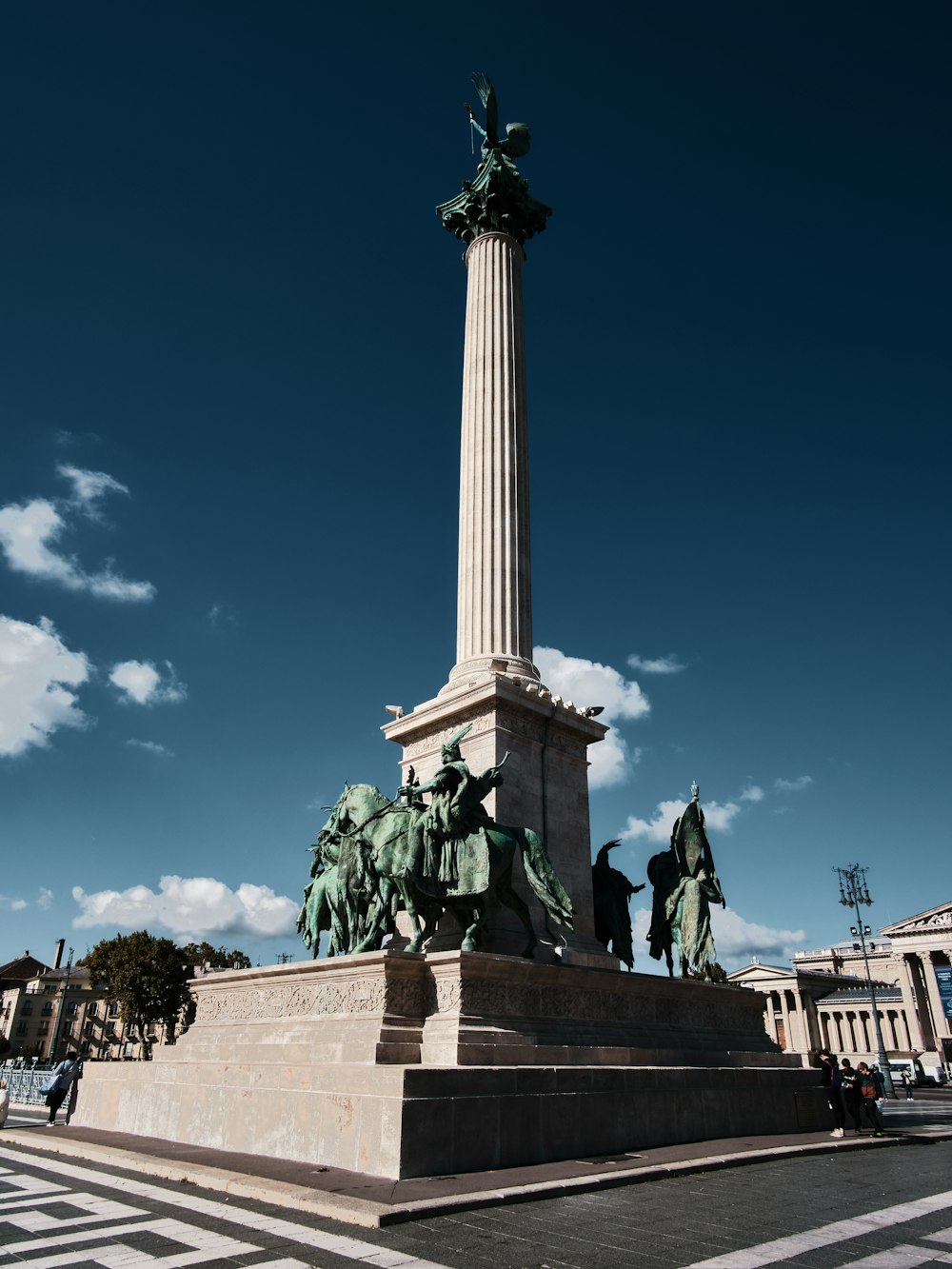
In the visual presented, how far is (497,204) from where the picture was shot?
87.3ft

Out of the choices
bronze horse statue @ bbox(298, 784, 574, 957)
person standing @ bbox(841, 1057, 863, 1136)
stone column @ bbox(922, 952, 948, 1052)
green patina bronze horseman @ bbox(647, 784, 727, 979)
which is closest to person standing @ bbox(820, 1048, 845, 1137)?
person standing @ bbox(841, 1057, 863, 1136)

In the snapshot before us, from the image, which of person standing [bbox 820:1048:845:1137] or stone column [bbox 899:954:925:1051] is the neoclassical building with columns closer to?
stone column [bbox 899:954:925:1051]

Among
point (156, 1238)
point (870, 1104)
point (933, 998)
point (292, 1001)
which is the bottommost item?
point (156, 1238)

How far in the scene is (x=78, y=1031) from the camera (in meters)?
→ 110

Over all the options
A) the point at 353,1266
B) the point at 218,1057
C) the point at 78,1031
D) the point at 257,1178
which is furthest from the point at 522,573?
the point at 78,1031

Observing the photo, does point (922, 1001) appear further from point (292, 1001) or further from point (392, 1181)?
point (392, 1181)

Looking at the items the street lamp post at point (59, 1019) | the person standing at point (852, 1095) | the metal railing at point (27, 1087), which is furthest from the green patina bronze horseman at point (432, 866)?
the street lamp post at point (59, 1019)

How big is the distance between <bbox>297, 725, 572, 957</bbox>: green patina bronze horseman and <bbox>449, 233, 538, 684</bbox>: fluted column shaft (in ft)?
15.4

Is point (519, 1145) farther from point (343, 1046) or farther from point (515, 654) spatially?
point (515, 654)

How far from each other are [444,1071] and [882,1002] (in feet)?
280

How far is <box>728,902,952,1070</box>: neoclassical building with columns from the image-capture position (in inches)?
3145

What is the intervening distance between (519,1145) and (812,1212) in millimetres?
3578

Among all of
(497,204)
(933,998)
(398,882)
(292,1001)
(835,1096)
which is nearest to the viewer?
(292,1001)

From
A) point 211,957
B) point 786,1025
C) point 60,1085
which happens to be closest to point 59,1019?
point 211,957
